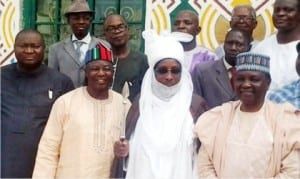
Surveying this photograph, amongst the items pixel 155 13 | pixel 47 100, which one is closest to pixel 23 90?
pixel 47 100

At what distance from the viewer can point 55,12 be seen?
24.5 ft

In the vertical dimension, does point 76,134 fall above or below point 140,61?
below

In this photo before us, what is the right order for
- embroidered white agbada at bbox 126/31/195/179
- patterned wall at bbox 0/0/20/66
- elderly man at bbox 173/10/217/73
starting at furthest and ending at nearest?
patterned wall at bbox 0/0/20/66 < elderly man at bbox 173/10/217/73 < embroidered white agbada at bbox 126/31/195/179

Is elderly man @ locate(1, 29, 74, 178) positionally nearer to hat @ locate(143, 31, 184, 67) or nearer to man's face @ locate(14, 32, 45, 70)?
man's face @ locate(14, 32, 45, 70)

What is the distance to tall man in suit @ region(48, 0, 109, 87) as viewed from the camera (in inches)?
227

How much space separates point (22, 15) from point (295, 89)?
12.8ft

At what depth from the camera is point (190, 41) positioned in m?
5.80

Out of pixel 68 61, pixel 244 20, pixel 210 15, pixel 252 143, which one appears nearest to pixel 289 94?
pixel 252 143

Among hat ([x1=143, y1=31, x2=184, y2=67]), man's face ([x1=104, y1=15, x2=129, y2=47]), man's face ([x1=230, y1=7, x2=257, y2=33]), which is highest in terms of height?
man's face ([x1=230, y1=7, x2=257, y2=33])

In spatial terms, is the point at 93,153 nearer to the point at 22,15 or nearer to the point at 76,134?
the point at 76,134

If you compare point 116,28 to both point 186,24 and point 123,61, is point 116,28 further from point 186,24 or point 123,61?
point 186,24

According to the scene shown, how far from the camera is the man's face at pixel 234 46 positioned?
529cm

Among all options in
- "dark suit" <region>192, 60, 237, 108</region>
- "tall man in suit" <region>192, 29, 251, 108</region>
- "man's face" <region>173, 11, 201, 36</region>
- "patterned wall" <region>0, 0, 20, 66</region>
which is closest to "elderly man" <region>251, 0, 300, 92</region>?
"tall man in suit" <region>192, 29, 251, 108</region>

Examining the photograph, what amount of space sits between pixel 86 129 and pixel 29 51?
33.9 inches
